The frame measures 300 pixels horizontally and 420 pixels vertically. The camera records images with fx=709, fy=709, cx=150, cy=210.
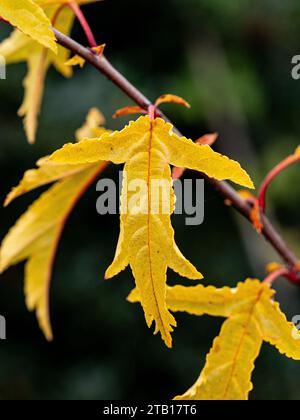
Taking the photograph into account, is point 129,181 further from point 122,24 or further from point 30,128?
point 122,24

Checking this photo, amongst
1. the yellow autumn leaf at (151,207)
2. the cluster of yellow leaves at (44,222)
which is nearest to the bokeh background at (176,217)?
the cluster of yellow leaves at (44,222)

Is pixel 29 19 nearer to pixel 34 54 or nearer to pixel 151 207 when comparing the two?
pixel 151 207

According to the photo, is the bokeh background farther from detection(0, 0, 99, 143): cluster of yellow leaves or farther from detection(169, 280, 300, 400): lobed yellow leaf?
detection(169, 280, 300, 400): lobed yellow leaf

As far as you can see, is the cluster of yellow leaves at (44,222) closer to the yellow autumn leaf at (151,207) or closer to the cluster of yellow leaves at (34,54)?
the cluster of yellow leaves at (34,54)

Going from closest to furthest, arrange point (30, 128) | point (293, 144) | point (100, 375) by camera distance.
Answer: point (30, 128)
point (100, 375)
point (293, 144)

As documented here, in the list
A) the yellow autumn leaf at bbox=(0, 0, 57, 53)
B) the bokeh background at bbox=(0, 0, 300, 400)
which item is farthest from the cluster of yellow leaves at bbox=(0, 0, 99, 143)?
the bokeh background at bbox=(0, 0, 300, 400)

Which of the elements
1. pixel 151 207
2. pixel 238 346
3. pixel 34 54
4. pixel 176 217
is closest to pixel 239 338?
pixel 238 346

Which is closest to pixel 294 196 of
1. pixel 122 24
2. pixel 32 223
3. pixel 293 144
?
pixel 293 144
